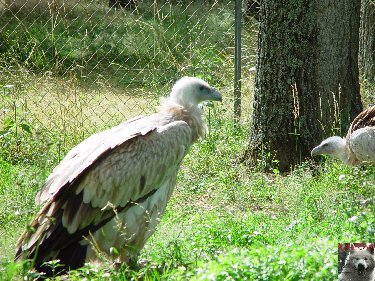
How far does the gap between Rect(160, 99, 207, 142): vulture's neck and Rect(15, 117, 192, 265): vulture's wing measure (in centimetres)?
20

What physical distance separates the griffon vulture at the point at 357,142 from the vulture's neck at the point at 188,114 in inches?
79.2

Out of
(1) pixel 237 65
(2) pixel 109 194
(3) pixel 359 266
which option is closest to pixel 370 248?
(3) pixel 359 266

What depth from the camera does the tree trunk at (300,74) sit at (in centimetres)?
869

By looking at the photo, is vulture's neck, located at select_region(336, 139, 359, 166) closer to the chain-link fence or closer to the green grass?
the green grass

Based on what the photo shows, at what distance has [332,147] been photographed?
8.46m

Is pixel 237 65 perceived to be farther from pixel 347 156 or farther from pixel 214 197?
pixel 214 197

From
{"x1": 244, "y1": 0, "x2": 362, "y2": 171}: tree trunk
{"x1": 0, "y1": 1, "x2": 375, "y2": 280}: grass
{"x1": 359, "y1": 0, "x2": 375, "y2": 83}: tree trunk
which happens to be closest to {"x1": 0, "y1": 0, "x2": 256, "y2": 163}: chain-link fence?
{"x1": 0, "y1": 1, "x2": 375, "y2": 280}: grass

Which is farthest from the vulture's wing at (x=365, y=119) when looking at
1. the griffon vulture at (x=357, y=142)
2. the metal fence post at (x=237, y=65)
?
the metal fence post at (x=237, y=65)

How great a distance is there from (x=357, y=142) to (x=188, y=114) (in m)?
2.42

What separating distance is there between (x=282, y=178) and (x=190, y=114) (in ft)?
6.64

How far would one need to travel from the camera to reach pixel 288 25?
28.5 ft

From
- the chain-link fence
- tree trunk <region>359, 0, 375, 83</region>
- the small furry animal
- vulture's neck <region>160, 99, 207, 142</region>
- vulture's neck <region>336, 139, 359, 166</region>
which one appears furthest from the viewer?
tree trunk <region>359, 0, 375, 83</region>

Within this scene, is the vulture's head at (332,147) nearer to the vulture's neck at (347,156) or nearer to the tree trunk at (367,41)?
the vulture's neck at (347,156)

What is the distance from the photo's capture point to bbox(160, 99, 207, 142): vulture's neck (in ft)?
22.1
